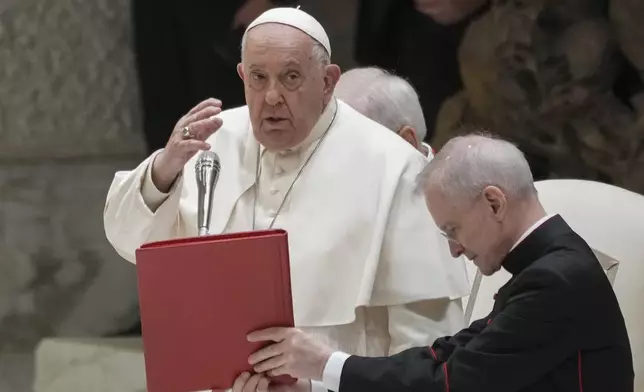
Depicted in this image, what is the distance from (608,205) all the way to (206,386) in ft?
5.52

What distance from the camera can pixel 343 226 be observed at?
94.2 inches

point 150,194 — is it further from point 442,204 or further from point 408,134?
point 408,134

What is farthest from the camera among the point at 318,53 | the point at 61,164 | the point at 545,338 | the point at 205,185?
the point at 61,164

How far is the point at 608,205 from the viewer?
10.3ft

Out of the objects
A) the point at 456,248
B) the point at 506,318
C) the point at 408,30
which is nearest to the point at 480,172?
the point at 456,248

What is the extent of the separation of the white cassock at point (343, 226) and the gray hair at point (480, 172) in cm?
47

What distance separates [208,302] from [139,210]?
1.44 feet

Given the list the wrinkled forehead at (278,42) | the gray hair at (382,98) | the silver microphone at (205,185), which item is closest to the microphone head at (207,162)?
the silver microphone at (205,185)

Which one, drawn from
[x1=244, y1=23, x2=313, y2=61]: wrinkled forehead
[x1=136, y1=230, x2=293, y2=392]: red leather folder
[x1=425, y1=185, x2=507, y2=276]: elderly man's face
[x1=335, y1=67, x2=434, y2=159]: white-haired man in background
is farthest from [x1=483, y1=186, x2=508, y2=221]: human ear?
[x1=335, y1=67, x2=434, y2=159]: white-haired man in background

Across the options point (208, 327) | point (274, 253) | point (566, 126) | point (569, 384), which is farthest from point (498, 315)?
point (566, 126)

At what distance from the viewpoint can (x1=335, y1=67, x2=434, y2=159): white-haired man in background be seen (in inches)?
127

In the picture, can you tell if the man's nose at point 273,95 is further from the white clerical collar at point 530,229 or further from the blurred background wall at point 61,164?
the blurred background wall at point 61,164

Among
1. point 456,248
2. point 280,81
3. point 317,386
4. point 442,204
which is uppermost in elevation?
point 280,81

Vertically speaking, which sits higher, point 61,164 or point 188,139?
point 188,139
